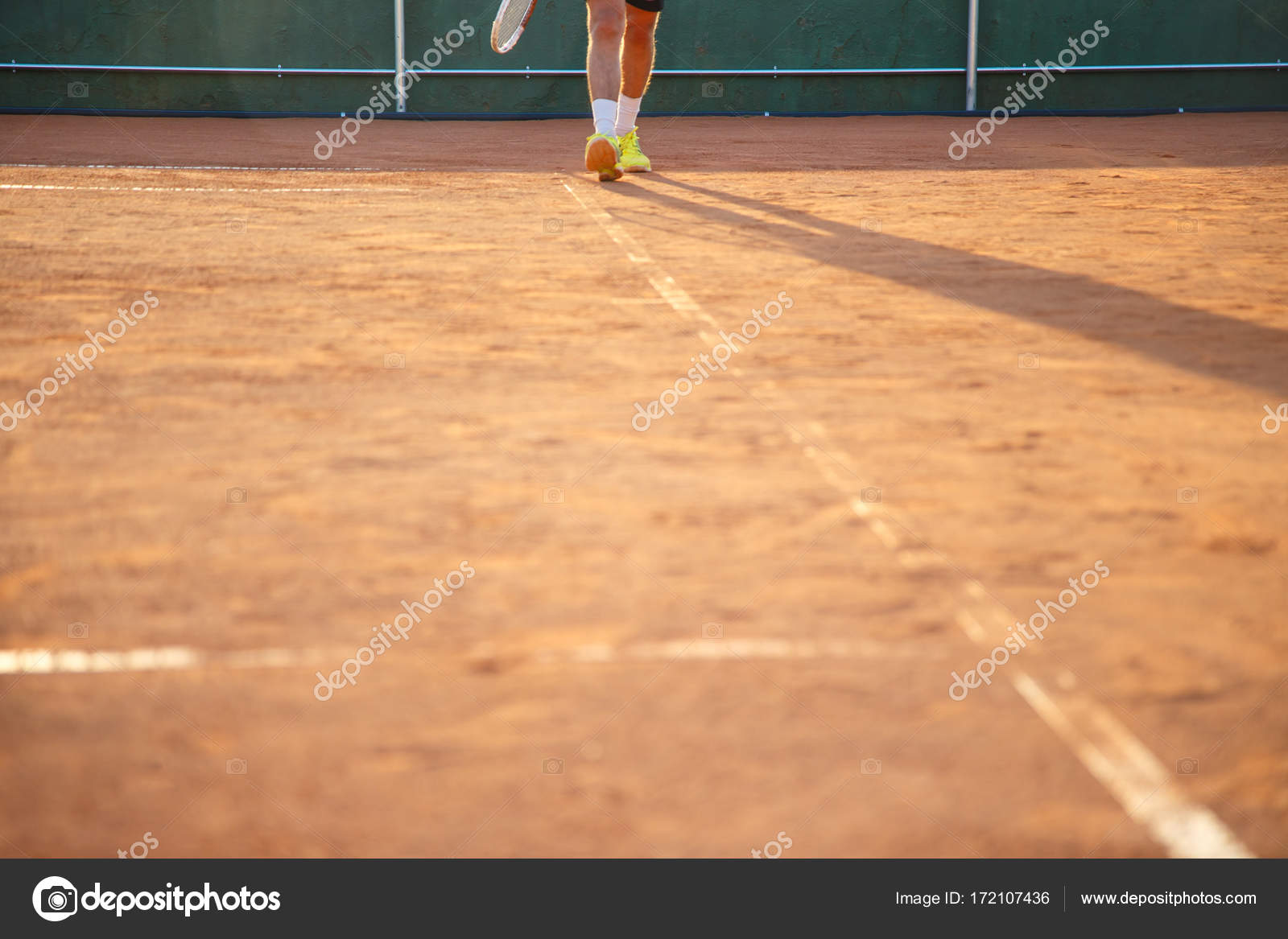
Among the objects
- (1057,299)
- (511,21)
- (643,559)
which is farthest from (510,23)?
(643,559)

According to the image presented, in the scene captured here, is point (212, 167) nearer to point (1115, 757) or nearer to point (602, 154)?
point (602, 154)

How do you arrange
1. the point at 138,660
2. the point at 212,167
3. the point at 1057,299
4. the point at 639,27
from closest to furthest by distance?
the point at 138,660
the point at 1057,299
the point at 639,27
the point at 212,167

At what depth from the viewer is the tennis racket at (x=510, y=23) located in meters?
5.93

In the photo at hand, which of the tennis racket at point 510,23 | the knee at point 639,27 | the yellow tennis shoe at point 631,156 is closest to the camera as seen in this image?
the knee at point 639,27

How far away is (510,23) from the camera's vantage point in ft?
21.7

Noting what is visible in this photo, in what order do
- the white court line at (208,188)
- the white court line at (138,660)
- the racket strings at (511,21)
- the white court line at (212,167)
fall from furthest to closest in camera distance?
1. the racket strings at (511,21)
2. the white court line at (212,167)
3. the white court line at (208,188)
4. the white court line at (138,660)

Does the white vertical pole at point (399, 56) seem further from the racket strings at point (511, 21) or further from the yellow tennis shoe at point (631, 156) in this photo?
the yellow tennis shoe at point (631, 156)

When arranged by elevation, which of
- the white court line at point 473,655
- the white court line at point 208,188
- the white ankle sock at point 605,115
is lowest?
the white court line at point 208,188

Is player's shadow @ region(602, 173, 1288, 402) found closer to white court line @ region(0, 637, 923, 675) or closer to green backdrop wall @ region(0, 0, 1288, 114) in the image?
white court line @ region(0, 637, 923, 675)

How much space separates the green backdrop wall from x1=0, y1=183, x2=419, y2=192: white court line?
218 inches

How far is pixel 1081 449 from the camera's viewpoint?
5.44ft

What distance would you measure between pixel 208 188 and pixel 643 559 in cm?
404
